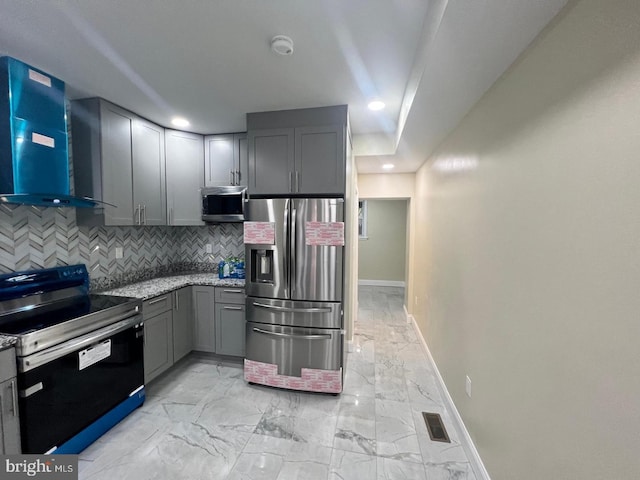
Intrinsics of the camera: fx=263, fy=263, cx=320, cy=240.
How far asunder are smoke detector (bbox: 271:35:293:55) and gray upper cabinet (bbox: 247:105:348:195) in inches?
32.7

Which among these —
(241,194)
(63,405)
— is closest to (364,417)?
(63,405)

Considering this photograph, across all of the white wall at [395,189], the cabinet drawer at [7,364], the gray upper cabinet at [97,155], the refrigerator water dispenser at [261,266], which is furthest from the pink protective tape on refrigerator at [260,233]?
the white wall at [395,189]

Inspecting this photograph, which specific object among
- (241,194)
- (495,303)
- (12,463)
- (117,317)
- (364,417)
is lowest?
(364,417)

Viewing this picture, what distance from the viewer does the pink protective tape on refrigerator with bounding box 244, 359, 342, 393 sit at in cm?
241

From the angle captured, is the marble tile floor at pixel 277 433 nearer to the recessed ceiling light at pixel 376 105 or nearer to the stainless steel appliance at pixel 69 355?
the stainless steel appliance at pixel 69 355

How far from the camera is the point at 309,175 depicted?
2.46 metres

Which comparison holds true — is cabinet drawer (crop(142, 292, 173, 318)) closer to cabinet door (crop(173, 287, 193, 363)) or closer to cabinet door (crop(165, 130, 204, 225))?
cabinet door (crop(173, 287, 193, 363))

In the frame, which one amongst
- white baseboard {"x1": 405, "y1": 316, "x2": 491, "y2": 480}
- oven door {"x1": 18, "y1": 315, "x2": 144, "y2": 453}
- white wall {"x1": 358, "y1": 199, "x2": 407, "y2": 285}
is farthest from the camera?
white wall {"x1": 358, "y1": 199, "x2": 407, "y2": 285}

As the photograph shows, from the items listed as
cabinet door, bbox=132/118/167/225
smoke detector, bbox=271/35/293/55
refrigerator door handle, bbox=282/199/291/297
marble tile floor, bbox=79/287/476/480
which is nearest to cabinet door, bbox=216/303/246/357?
marble tile floor, bbox=79/287/476/480

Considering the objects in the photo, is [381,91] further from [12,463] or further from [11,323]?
[12,463]

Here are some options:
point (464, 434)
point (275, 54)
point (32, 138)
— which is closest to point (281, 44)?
point (275, 54)

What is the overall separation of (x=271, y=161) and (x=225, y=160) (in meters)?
0.94

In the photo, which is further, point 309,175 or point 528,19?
point 309,175

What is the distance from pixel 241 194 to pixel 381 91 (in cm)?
176
